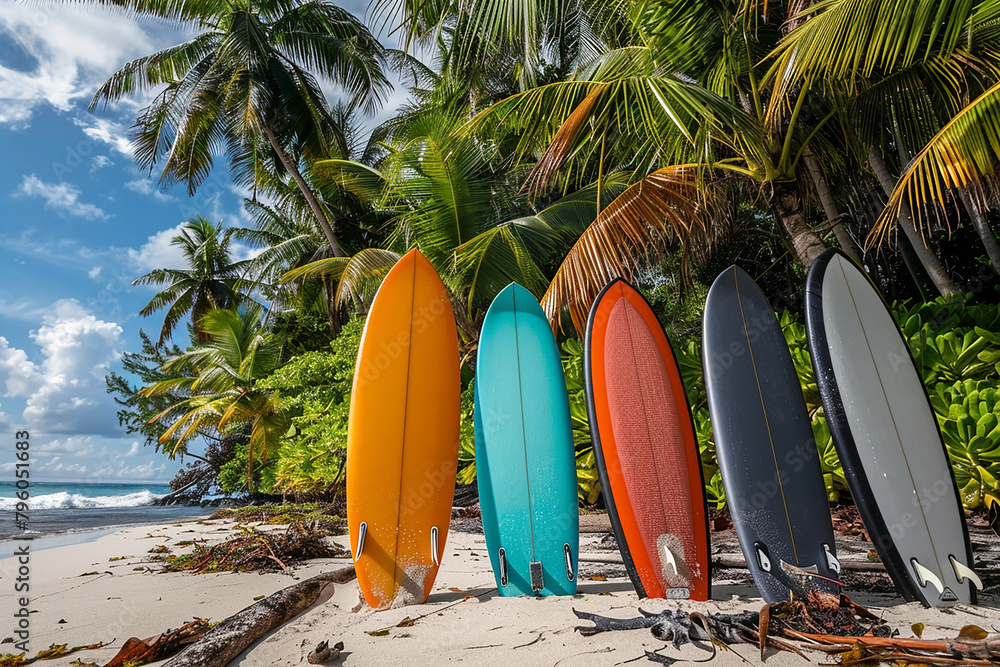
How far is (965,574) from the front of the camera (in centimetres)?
218

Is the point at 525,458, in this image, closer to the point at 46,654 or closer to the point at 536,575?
the point at 536,575

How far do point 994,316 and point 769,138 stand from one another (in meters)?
2.24

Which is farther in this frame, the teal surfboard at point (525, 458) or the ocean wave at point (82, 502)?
the ocean wave at point (82, 502)

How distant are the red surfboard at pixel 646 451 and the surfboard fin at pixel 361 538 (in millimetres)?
1167

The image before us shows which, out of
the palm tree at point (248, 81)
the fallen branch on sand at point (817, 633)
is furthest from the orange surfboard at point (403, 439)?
the palm tree at point (248, 81)

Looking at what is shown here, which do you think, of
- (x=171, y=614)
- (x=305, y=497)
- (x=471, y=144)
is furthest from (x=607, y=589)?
(x=305, y=497)

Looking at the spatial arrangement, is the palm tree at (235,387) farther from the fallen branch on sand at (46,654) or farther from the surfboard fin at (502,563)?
the surfboard fin at (502,563)

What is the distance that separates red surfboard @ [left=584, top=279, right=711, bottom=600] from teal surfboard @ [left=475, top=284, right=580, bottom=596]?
21cm

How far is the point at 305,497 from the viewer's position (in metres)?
9.20

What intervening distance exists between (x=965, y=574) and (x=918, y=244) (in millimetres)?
5045

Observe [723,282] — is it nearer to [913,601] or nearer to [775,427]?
[775,427]

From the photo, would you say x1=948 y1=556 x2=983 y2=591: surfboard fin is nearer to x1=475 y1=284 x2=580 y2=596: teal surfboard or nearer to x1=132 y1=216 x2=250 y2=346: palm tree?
x1=475 y1=284 x2=580 y2=596: teal surfboard

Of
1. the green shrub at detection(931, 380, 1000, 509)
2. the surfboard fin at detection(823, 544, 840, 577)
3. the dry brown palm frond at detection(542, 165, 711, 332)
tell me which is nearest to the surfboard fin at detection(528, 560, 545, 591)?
the surfboard fin at detection(823, 544, 840, 577)

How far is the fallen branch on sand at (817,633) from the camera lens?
153cm
